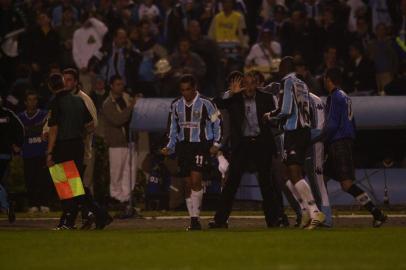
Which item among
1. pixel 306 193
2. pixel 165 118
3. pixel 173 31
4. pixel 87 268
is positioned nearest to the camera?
pixel 87 268

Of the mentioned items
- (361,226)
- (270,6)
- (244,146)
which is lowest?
(361,226)

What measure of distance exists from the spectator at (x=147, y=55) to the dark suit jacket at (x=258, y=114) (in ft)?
25.1

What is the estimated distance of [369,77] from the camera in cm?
2519

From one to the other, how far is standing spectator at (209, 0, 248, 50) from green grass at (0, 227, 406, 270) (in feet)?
33.8

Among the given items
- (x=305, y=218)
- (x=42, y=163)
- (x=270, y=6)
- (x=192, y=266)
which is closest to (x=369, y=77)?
(x=270, y=6)

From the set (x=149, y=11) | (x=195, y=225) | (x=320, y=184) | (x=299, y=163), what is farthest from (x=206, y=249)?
(x=149, y=11)

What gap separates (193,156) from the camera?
17875 mm

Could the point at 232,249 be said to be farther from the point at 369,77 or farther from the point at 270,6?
the point at 270,6

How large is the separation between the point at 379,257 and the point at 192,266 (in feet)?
6.67

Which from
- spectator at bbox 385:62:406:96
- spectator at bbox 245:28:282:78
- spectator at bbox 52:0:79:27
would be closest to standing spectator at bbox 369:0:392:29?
spectator at bbox 245:28:282:78

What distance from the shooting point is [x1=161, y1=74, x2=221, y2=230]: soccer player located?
1791 cm

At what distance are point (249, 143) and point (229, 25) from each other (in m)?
9.01

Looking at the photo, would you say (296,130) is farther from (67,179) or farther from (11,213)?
(11,213)

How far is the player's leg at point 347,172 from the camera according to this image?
17422 millimetres
